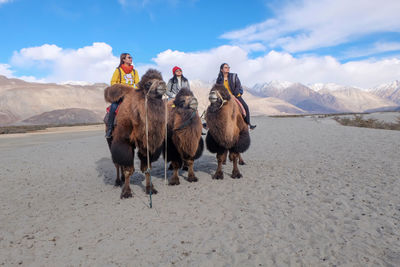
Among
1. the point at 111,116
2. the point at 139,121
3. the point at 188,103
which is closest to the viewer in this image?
the point at 139,121

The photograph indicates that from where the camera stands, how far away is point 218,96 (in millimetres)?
5531

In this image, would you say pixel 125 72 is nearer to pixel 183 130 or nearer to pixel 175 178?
pixel 183 130

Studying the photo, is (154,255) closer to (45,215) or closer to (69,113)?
(45,215)

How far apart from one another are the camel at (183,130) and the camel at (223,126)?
33 cm

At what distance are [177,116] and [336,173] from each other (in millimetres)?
3610

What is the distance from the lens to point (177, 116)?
558 cm

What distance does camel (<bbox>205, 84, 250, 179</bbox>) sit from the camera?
5625mm

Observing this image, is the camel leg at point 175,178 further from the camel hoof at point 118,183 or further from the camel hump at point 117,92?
the camel hump at point 117,92

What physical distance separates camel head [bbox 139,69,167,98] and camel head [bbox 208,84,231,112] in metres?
1.16

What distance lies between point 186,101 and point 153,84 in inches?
45.0

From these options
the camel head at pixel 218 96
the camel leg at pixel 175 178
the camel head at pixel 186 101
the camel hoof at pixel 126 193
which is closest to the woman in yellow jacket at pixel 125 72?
the camel head at pixel 186 101

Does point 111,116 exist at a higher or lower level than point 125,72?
lower

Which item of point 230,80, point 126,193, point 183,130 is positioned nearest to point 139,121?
point 183,130

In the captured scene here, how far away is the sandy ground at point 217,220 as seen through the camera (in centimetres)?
296
